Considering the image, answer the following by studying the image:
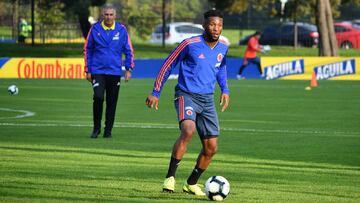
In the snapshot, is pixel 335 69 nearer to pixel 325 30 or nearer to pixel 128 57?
pixel 325 30

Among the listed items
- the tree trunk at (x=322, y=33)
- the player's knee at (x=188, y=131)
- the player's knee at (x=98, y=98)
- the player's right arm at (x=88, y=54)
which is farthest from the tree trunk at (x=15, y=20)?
the player's knee at (x=188, y=131)

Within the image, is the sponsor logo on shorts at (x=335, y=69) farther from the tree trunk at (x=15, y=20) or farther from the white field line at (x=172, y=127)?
the white field line at (x=172, y=127)

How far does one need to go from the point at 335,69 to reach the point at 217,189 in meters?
32.0

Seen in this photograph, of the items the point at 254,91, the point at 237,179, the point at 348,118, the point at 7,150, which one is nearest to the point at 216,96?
the point at 254,91

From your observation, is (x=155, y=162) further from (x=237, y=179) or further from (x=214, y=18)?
(x=214, y=18)

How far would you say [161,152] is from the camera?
1549 cm

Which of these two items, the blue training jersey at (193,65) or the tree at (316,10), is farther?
the tree at (316,10)

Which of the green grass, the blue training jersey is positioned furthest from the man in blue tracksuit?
the green grass

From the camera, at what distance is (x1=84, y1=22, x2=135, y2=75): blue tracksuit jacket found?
1745 cm

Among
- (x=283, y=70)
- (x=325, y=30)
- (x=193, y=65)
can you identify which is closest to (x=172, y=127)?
(x=193, y=65)

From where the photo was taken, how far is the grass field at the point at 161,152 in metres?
→ 11.1

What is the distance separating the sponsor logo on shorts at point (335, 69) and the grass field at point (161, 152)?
12.2 metres

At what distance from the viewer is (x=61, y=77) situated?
40.6 m

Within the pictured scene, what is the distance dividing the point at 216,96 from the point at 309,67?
1179 centimetres
